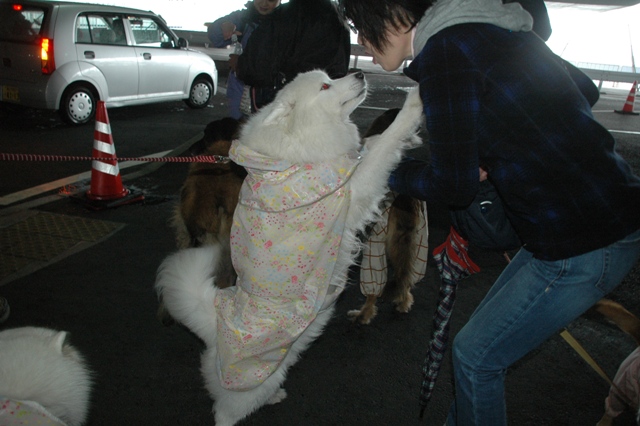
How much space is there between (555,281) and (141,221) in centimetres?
429

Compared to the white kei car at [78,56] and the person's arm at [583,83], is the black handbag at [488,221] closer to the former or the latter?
the person's arm at [583,83]

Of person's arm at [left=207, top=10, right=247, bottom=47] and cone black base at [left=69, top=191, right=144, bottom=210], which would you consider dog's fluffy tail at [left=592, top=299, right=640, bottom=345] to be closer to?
person's arm at [left=207, top=10, right=247, bottom=47]

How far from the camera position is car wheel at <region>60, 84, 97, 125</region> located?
820 cm

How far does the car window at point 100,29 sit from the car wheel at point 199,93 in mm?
1984

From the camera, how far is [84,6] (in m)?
8.39

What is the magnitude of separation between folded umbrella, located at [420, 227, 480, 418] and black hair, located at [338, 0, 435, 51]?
40.6 inches

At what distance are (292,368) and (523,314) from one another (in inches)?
70.0

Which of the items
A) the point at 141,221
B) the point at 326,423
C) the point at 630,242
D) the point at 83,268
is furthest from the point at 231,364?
the point at 141,221

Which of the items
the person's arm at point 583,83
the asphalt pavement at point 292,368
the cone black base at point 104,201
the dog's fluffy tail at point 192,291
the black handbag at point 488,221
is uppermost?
the person's arm at point 583,83

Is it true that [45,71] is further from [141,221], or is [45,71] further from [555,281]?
[555,281]

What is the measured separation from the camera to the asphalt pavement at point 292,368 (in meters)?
2.60

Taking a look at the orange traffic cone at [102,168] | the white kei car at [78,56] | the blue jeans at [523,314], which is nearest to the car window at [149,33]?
the white kei car at [78,56]

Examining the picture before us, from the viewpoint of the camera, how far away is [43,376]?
1414 millimetres

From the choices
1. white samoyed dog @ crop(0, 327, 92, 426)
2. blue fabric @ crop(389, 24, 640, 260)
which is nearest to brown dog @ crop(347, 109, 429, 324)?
blue fabric @ crop(389, 24, 640, 260)
